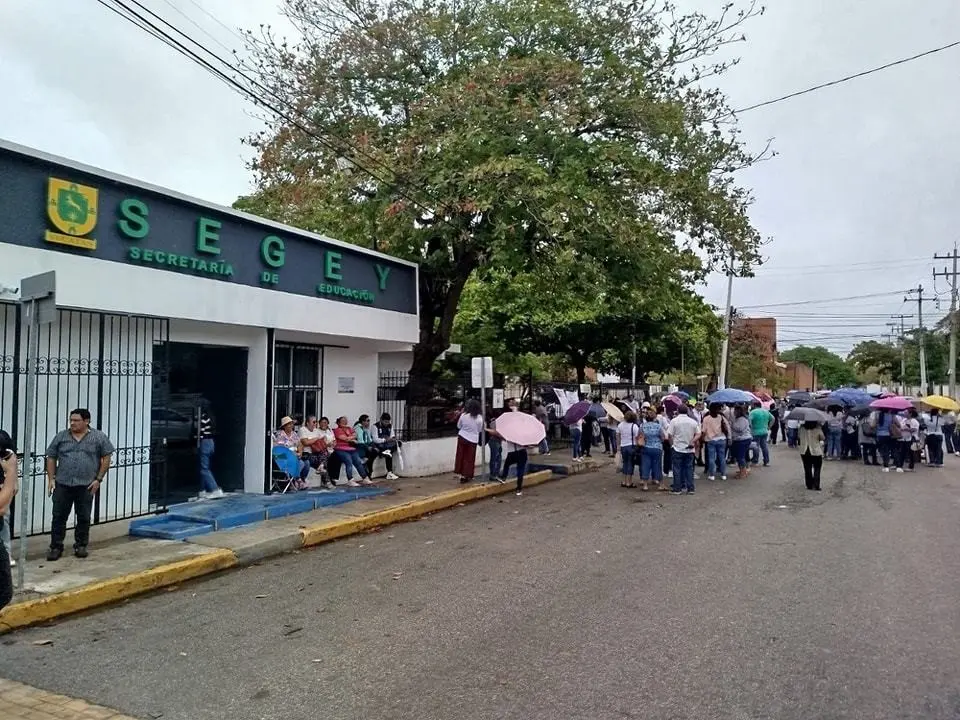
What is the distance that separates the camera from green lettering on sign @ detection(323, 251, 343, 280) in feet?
44.8

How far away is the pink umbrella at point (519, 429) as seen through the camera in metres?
13.9

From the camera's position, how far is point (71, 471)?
8.20 metres

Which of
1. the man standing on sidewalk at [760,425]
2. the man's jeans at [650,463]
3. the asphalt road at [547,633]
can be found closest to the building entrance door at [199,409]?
the asphalt road at [547,633]

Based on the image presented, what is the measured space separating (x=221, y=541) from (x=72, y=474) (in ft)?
6.32

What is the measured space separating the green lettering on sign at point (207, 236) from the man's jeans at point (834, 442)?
1754 centimetres

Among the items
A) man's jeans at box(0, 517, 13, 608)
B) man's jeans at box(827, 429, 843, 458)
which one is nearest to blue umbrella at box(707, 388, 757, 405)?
man's jeans at box(827, 429, 843, 458)

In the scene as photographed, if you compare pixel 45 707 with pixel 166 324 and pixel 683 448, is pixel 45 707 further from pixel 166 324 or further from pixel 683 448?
pixel 683 448

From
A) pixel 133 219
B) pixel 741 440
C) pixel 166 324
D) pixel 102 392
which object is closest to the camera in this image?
pixel 102 392

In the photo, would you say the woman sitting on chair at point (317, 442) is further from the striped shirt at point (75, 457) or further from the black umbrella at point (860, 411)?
the black umbrella at point (860, 411)

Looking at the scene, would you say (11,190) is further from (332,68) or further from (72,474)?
(332,68)

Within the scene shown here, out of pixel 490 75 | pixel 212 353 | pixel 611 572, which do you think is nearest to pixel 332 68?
pixel 490 75

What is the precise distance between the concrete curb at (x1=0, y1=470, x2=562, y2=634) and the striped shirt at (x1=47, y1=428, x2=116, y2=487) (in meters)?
1.27

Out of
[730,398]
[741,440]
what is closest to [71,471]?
[741,440]

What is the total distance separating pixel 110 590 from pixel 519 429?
800 cm
